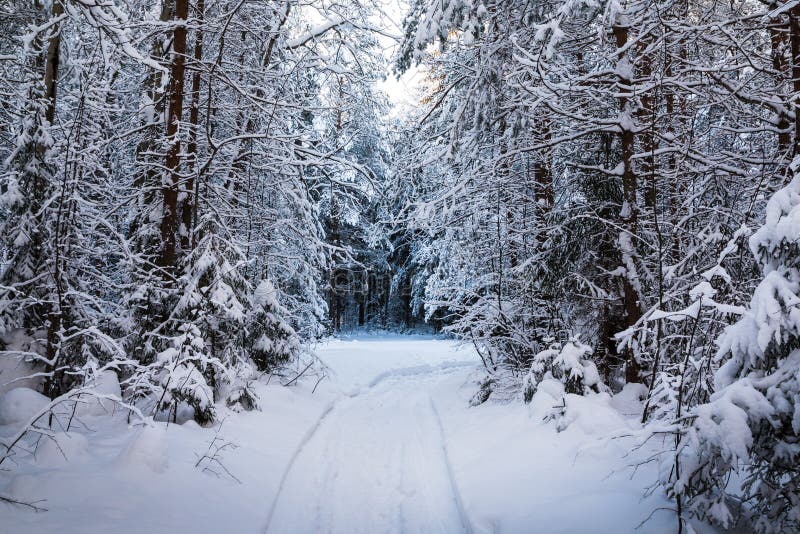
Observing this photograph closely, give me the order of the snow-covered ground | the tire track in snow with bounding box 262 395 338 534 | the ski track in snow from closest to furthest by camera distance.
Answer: the snow-covered ground → the ski track in snow → the tire track in snow with bounding box 262 395 338 534

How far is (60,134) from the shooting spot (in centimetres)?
796

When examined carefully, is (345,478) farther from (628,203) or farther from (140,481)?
(628,203)

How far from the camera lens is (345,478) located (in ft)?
19.2

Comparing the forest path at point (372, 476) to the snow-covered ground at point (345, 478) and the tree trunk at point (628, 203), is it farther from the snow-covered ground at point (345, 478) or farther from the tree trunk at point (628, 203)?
the tree trunk at point (628, 203)

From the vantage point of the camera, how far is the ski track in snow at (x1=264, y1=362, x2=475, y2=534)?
4629 millimetres

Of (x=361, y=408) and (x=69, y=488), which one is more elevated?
(x=69, y=488)

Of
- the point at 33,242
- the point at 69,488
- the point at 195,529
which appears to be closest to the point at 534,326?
the point at 195,529

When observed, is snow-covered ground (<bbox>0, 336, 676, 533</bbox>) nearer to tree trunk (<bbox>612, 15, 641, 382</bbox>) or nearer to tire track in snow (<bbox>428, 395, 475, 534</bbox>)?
tire track in snow (<bbox>428, 395, 475, 534</bbox>)

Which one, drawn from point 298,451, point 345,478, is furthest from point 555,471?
point 298,451

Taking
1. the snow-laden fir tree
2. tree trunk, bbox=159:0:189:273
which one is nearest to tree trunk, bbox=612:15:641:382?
the snow-laden fir tree

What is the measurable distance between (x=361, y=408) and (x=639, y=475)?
22.3ft

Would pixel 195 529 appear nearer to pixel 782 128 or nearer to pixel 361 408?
pixel 361 408

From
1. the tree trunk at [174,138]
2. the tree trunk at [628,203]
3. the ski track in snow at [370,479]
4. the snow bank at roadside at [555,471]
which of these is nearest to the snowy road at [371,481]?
the ski track in snow at [370,479]

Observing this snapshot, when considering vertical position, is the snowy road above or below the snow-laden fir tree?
below
